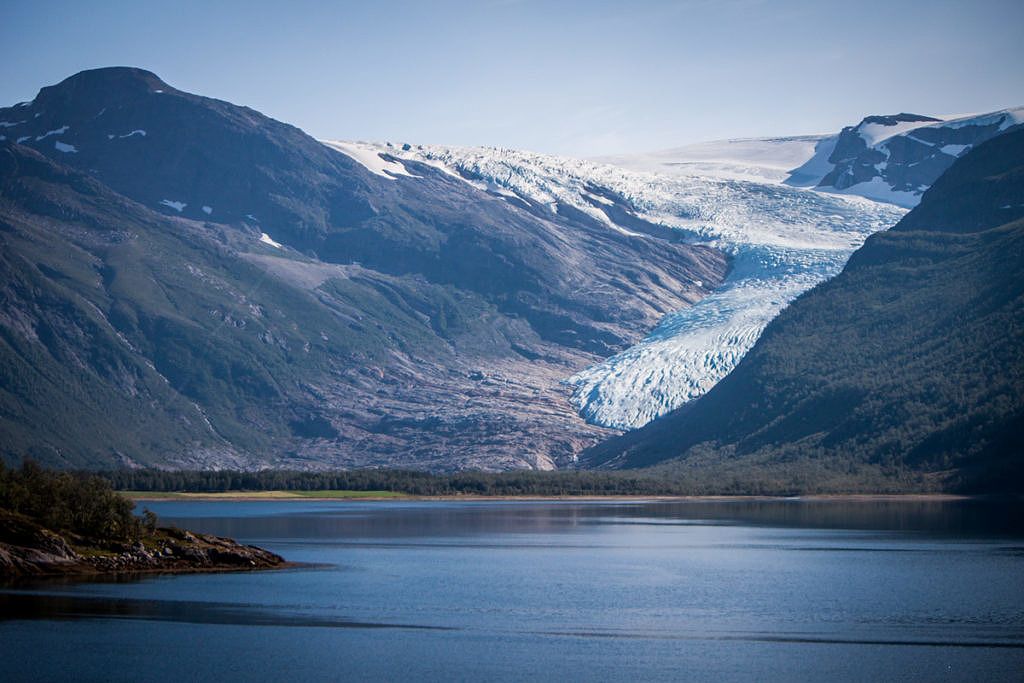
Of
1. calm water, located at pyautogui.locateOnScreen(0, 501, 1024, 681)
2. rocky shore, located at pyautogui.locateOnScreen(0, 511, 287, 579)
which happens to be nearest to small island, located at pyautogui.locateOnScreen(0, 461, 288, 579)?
rocky shore, located at pyautogui.locateOnScreen(0, 511, 287, 579)

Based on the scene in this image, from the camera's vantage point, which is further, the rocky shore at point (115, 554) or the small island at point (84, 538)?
the small island at point (84, 538)

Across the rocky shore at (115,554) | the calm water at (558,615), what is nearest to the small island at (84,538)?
the rocky shore at (115,554)

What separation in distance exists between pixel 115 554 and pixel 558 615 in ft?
111

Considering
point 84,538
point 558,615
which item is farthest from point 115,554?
point 558,615

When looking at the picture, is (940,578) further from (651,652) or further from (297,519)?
(297,519)

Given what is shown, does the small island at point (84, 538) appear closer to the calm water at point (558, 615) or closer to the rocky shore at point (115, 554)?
the rocky shore at point (115, 554)

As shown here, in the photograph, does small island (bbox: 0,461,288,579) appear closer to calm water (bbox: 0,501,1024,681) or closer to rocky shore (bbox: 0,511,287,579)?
rocky shore (bbox: 0,511,287,579)

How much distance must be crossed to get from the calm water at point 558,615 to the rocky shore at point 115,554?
153 inches

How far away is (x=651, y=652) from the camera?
234 feet

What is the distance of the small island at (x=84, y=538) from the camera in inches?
3767

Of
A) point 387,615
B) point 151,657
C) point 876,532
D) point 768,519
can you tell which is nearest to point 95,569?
point 387,615

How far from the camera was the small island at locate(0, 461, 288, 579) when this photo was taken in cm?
9569

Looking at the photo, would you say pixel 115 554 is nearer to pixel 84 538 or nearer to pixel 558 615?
pixel 84 538

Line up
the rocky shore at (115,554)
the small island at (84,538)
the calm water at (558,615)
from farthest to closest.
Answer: the small island at (84,538) < the rocky shore at (115,554) < the calm water at (558,615)
